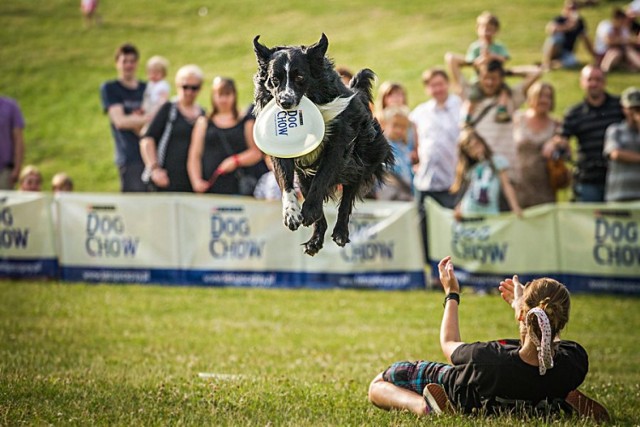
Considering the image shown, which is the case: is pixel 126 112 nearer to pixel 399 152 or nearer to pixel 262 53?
pixel 399 152

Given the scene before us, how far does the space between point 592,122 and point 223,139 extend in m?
4.73

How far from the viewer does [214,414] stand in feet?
20.4

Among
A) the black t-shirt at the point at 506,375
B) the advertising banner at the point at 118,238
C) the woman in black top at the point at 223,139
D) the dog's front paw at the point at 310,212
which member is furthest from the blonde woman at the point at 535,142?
the dog's front paw at the point at 310,212

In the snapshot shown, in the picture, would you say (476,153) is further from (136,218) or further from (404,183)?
(136,218)

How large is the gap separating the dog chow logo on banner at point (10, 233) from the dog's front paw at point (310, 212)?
8449 millimetres

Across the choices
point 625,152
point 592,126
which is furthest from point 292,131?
point 592,126

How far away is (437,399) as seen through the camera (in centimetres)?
622

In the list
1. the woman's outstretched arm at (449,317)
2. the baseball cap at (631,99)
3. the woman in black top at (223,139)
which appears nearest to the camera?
the woman's outstretched arm at (449,317)

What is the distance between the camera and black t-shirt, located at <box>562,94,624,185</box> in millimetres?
12625

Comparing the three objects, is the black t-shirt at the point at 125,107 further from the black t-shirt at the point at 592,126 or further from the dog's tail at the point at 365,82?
the dog's tail at the point at 365,82

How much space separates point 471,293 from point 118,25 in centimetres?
2362

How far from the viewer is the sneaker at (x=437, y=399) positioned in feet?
20.3

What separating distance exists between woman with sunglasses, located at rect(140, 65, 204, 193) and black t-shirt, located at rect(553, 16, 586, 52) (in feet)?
45.6

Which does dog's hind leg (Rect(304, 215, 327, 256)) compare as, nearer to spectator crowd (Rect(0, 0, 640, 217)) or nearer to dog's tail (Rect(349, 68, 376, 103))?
dog's tail (Rect(349, 68, 376, 103))
